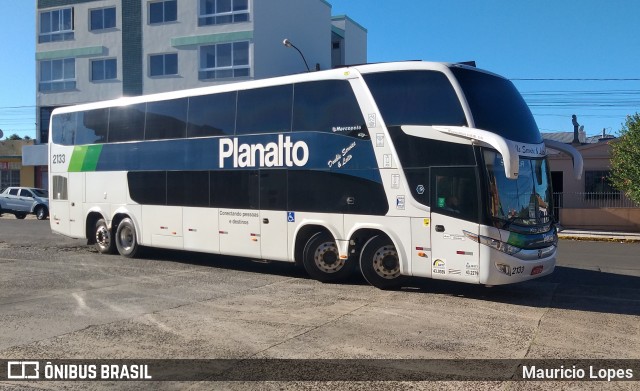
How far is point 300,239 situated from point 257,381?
6.17 metres

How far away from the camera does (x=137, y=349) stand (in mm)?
6816

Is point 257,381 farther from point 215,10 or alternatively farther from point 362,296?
point 215,10

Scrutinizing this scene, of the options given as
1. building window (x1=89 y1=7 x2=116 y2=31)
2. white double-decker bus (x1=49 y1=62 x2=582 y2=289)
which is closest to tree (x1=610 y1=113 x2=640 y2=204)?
white double-decker bus (x1=49 y1=62 x2=582 y2=289)

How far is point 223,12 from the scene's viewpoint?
35406 millimetres

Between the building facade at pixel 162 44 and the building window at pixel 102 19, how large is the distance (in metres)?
0.06

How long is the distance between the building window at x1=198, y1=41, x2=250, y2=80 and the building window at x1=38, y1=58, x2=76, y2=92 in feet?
33.0

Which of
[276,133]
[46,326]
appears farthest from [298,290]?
[46,326]

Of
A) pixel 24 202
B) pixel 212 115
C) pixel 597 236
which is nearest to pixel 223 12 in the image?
pixel 24 202

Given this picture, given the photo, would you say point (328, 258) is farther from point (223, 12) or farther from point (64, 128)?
point (223, 12)

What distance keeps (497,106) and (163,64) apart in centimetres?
3055

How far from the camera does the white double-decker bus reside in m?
9.52

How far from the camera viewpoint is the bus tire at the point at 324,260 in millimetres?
11461

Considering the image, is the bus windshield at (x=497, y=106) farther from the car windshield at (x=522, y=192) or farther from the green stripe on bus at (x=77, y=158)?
the green stripe on bus at (x=77, y=158)

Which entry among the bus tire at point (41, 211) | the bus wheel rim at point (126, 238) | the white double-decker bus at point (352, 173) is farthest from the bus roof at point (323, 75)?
the bus tire at point (41, 211)
